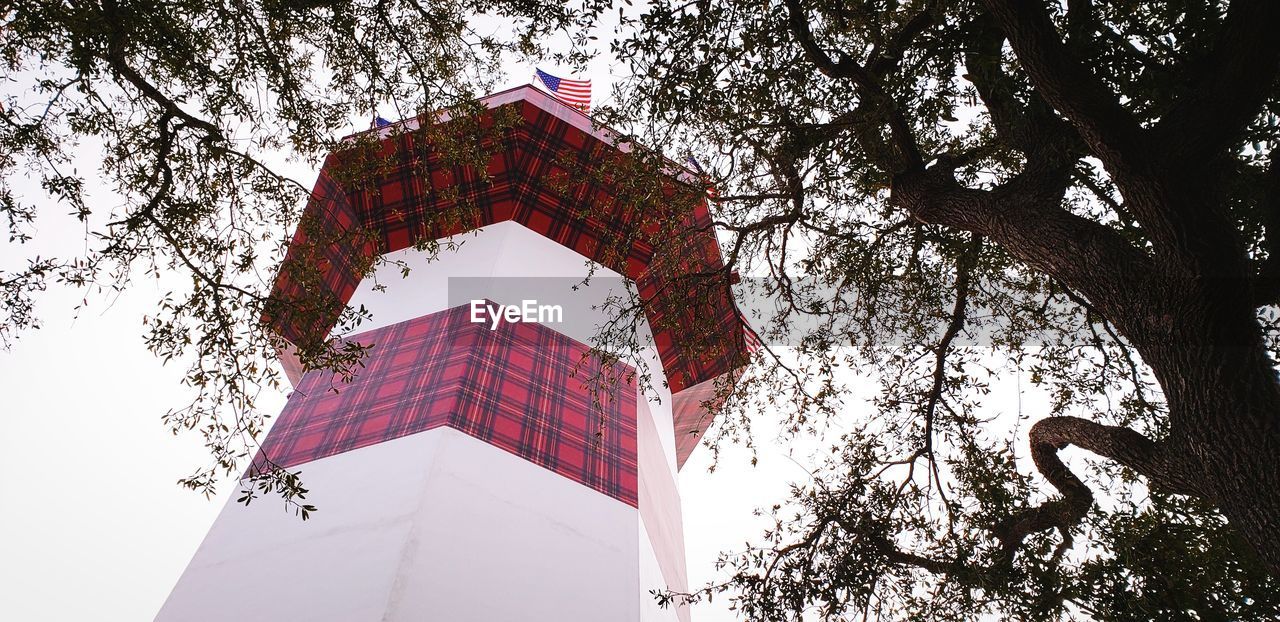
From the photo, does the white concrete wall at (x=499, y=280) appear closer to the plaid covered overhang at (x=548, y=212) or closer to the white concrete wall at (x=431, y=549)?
the plaid covered overhang at (x=548, y=212)

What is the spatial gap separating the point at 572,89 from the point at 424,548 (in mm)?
8075

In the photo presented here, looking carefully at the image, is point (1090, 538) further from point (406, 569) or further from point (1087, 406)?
point (406, 569)

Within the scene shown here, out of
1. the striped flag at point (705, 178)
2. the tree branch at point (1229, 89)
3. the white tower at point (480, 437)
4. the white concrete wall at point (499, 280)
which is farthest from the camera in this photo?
the white concrete wall at point (499, 280)

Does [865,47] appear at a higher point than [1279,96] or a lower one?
higher

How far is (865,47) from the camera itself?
21.6 feet

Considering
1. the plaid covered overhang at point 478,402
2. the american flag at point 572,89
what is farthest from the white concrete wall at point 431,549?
the american flag at point 572,89

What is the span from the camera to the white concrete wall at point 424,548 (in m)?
5.82

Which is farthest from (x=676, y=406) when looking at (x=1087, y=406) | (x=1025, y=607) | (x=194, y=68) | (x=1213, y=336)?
(x=1213, y=336)

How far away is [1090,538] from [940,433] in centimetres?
154

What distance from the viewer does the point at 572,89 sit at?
11859 mm

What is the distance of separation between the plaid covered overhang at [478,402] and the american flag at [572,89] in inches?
174

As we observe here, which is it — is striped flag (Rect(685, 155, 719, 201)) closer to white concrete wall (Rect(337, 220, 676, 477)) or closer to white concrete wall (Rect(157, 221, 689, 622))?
white concrete wall (Rect(337, 220, 676, 477))

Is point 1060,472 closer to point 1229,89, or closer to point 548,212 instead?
point 1229,89

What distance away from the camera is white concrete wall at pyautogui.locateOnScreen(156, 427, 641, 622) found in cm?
582
